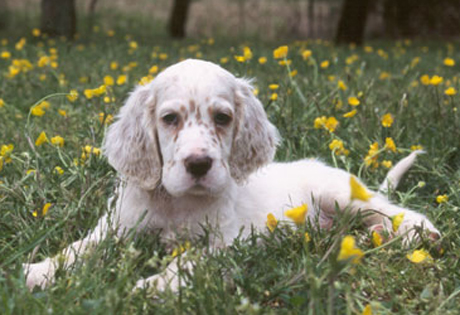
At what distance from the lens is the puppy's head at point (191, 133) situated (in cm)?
256

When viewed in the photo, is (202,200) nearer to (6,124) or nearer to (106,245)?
(106,245)

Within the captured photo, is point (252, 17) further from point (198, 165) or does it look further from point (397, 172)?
point (198, 165)

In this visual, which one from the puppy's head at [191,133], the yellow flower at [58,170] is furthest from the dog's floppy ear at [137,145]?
the yellow flower at [58,170]

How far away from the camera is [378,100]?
5332mm

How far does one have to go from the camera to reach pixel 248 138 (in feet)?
9.92

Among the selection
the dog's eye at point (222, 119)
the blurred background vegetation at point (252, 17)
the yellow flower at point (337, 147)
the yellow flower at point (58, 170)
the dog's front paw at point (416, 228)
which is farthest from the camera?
the blurred background vegetation at point (252, 17)

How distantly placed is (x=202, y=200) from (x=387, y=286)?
997 millimetres

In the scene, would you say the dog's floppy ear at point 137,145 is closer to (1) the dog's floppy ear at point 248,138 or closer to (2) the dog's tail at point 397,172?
(1) the dog's floppy ear at point 248,138

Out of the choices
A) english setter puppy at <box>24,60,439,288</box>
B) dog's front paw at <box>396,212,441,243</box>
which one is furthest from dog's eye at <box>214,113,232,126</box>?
dog's front paw at <box>396,212,441,243</box>

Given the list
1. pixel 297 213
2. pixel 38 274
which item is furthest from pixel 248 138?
pixel 297 213

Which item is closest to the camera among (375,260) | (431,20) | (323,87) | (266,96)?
(375,260)

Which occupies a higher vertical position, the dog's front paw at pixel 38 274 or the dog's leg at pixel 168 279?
the dog's leg at pixel 168 279

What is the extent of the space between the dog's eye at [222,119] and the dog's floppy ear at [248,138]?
171 millimetres

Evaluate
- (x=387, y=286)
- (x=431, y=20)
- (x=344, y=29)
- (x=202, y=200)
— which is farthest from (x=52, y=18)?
(x=431, y=20)
